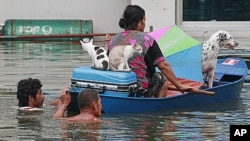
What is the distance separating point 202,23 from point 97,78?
16648mm

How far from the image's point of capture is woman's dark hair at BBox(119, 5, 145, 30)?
431 inches

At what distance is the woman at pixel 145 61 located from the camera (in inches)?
430

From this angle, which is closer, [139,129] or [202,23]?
[139,129]

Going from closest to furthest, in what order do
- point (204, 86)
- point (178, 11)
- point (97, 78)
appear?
point (97, 78) → point (204, 86) → point (178, 11)

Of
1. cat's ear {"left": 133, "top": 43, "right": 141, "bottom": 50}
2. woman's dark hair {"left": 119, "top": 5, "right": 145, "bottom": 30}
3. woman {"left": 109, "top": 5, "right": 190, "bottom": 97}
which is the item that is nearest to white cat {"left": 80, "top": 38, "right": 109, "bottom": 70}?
woman {"left": 109, "top": 5, "right": 190, "bottom": 97}

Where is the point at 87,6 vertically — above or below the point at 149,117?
above

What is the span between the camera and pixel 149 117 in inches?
418

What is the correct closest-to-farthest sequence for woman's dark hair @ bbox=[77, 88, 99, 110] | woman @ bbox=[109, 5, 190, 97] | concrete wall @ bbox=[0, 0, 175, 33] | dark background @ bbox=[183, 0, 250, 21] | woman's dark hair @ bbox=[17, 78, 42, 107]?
woman's dark hair @ bbox=[77, 88, 99, 110], woman's dark hair @ bbox=[17, 78, 42, 107], woman @ bbox=[109, 5, 190, 97], concrete wall @ bbox=[0, 0, 175, 33], dark background @ bbox=[183, 0, 250, 21]

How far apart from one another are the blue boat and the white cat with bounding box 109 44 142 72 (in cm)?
19

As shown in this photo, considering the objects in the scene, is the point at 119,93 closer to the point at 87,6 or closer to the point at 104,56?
the point at 104,56

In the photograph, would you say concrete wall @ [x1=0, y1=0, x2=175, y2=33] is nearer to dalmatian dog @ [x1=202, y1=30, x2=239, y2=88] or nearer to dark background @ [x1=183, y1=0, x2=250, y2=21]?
dark background @ [x1=183, y1=0, x2=250, y2=21]

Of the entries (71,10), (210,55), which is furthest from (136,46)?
(71,10)

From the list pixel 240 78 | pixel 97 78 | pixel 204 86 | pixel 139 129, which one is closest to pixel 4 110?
pixel 97 78

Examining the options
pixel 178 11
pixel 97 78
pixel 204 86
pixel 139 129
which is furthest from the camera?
pixel 178 11
